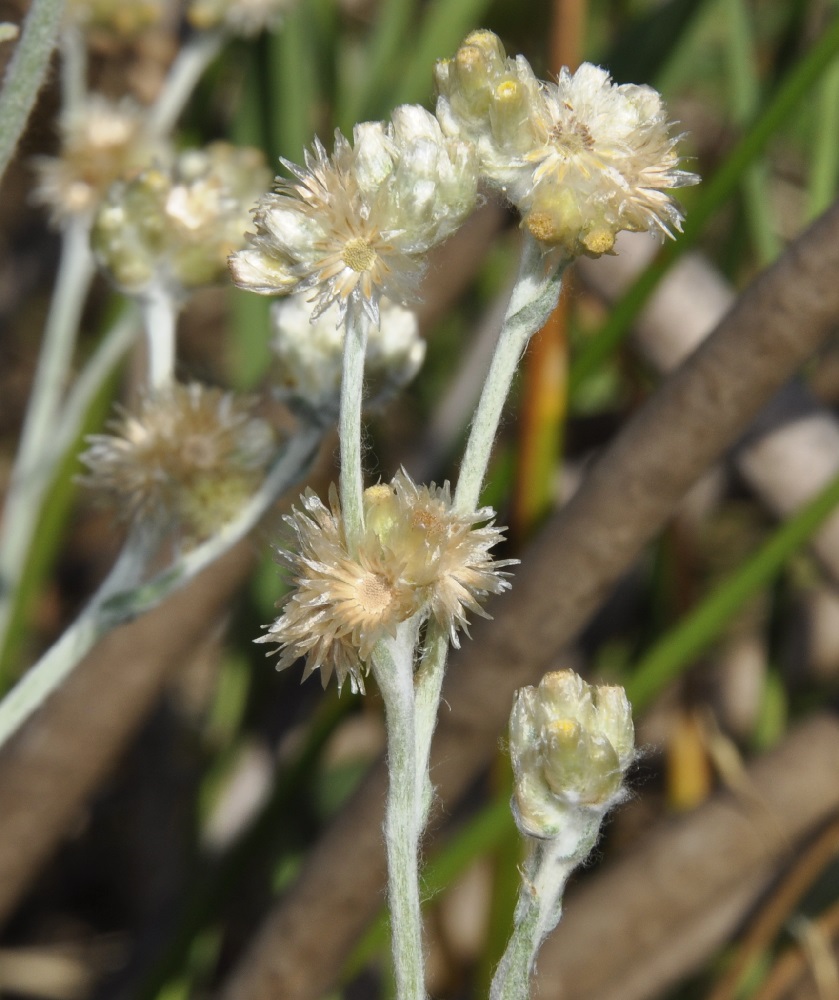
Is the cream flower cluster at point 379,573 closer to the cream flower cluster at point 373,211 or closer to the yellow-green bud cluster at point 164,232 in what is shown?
the cream flower cluster at point 373,211

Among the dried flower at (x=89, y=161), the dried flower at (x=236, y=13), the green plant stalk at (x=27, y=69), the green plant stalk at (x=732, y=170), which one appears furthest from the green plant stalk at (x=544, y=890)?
the dried flower at (x=236, y=13)

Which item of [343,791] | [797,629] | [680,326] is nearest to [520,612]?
[680,326]

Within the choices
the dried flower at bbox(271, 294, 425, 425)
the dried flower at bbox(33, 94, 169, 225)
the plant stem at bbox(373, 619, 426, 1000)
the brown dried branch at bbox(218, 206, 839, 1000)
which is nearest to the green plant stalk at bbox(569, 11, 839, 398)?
the brown dried branch at bbox(218, 206, 839, 1000)

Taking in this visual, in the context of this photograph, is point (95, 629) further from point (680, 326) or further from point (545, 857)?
point (680, 326)

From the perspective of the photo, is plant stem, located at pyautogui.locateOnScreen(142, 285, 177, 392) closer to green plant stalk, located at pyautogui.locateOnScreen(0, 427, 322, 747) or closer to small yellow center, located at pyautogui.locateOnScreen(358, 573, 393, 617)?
green plant stalk, located at pyautogui.locateOnScreen(0, 427, 322, 747)

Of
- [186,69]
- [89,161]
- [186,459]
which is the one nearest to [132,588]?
[186,459]
